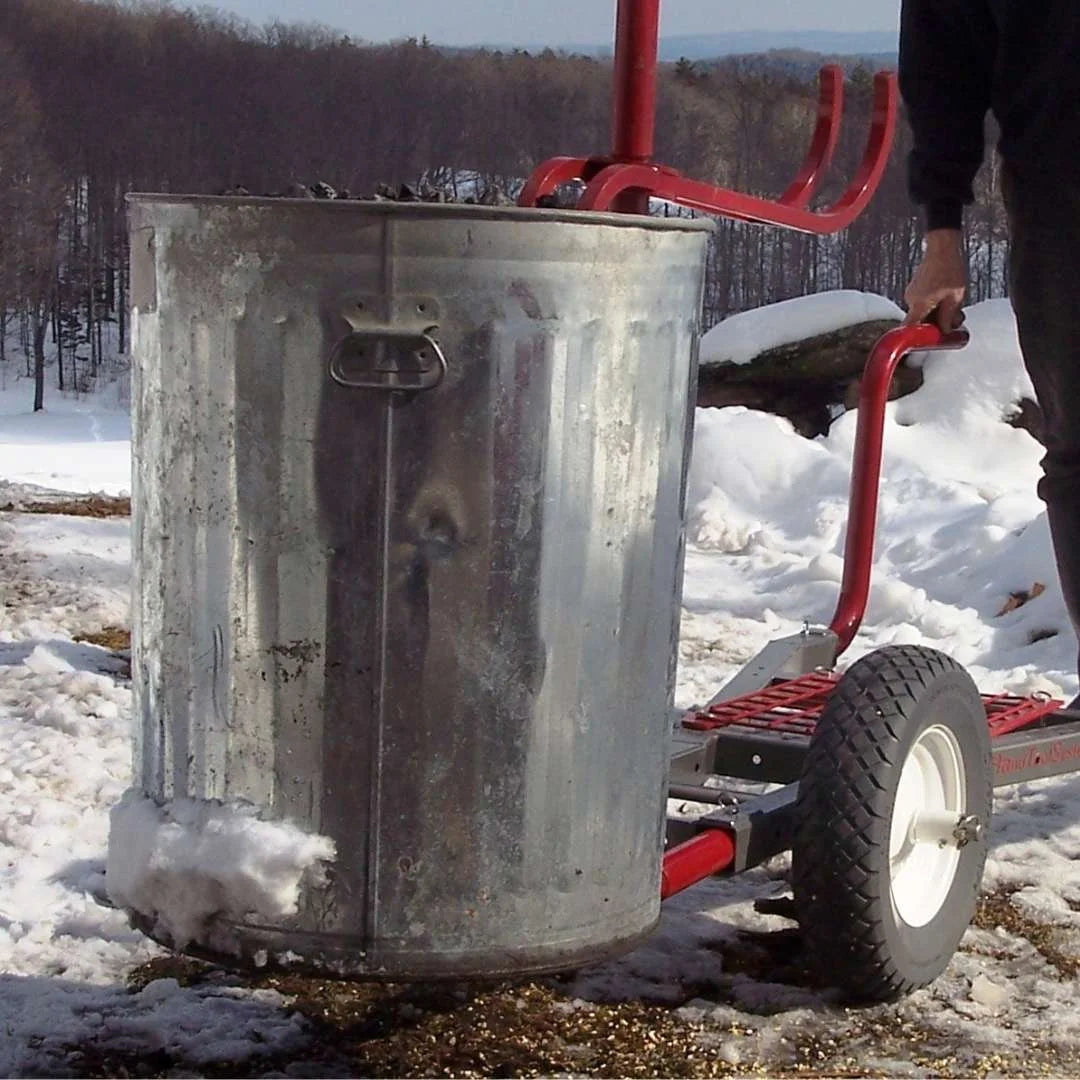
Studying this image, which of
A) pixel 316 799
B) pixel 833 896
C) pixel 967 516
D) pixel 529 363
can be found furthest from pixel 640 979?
pixel 967 516

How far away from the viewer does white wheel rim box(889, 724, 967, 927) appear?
2.52m

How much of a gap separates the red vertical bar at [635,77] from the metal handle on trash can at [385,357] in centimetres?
71

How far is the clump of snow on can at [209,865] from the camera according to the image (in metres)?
1.86

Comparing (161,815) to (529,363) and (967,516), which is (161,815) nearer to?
(529,363)

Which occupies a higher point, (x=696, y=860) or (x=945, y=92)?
(x=945, y=92)

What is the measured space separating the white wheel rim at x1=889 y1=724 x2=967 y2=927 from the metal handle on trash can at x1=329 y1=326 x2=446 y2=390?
42.5 inches

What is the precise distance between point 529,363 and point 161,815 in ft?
2.18

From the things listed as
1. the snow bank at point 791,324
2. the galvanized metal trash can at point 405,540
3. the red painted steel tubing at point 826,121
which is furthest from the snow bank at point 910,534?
the galvanized metal trash can at point 405,540

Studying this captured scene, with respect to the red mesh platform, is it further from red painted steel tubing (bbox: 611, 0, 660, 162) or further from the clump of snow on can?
the clump of snow on can

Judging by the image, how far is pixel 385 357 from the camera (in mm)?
1786

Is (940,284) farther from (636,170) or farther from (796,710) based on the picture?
(636,170)

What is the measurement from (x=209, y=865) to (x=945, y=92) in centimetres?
207

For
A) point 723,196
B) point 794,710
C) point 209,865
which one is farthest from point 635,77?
point 794,710

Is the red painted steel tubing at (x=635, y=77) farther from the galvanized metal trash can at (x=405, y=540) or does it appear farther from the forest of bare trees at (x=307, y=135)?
the forest of bare trees at (x=307, y=135)
